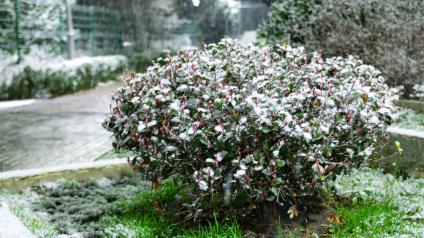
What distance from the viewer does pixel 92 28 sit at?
19.9 metres

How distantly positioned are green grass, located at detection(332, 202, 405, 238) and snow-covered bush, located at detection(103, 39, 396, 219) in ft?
1.11

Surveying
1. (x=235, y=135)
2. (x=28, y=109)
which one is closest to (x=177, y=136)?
(x=235, y=135)

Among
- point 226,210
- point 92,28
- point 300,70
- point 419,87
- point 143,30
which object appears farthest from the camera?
point 143,30

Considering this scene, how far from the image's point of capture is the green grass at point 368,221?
12.6 ft

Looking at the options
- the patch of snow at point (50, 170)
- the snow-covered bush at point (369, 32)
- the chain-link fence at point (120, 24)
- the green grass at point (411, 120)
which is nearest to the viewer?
the patch of snow at point (50, 170)

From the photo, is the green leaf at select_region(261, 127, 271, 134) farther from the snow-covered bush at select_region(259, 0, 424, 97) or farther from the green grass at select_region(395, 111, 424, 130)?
the snow-covered bush at select_region(259, 0, 424, 97)

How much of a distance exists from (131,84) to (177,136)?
33.8 inches

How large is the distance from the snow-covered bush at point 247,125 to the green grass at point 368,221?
337 millimetres

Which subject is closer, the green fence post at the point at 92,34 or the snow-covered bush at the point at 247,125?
the snow-covered bush at the point at 247,125

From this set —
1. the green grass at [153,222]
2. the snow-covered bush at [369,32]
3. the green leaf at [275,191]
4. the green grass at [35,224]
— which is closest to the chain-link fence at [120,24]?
the snow-covered bush at [369,32]

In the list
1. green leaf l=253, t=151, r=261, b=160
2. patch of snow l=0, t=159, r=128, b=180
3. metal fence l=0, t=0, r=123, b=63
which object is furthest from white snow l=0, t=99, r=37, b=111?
green leaf l=253, t=151, r=261, b=160

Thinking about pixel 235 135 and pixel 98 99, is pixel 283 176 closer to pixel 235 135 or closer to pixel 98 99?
pixel 235 135

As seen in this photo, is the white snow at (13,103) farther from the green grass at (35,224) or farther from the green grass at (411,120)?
the green grass at (411,120)

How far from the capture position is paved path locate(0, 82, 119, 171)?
7262 mm
